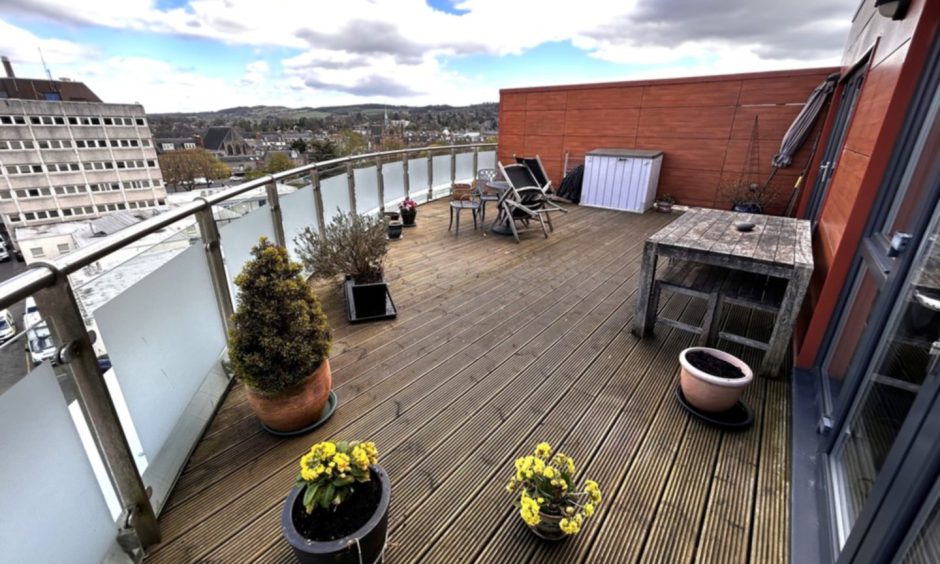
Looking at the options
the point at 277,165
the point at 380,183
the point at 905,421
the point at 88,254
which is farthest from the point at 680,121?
the point at 277,165

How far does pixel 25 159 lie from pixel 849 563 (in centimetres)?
6288

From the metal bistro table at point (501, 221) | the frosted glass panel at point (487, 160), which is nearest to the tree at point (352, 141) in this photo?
the frosted glass panel at point (487, 160)

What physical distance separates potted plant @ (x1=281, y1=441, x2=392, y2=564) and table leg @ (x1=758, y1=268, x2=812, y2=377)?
2.37 m

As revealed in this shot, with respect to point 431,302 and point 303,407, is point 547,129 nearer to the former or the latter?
point 431,302

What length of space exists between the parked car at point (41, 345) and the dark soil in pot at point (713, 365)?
2.61m

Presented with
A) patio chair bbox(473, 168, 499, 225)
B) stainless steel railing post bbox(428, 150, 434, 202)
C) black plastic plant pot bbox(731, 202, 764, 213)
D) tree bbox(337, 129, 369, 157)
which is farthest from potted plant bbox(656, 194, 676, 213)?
tree bbox(337, 129, 369, 157)

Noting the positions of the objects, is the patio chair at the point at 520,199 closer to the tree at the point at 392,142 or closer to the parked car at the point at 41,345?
the parked car at the point at 41,345

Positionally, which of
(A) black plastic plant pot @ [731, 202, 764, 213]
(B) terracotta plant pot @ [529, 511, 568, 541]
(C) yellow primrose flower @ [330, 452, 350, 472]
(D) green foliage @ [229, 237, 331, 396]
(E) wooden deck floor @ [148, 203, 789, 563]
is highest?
(D) green foliage @ [229, 237, 331, 396]

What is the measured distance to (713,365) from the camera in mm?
2115

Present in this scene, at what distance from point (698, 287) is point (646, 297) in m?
0.33

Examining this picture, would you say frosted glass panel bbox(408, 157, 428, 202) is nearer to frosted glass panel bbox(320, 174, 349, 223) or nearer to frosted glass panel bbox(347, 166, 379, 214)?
frosted glass panel bbox(347, 166, 379, 214)

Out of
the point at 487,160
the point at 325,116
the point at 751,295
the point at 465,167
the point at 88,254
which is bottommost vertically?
the point at 751,295

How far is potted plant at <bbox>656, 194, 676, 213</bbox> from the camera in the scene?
7.19m

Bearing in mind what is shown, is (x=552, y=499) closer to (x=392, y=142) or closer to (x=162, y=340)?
(x=162, y=340)
